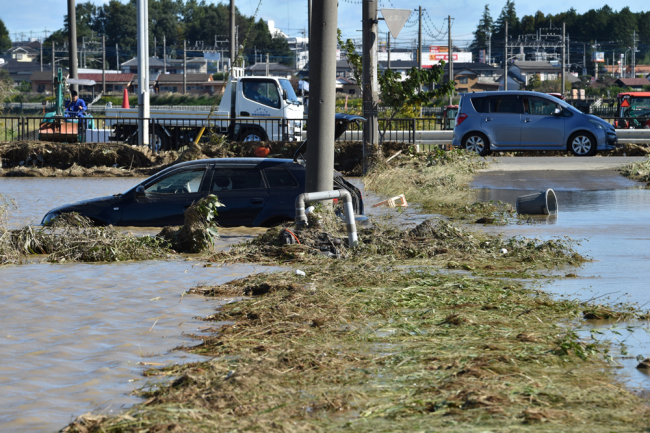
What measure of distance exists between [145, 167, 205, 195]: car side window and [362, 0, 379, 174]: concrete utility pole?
7029mm

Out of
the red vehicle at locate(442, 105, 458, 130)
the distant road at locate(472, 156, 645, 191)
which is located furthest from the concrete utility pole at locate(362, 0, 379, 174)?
the red vehicle at locate(442, 105, 458, 130)

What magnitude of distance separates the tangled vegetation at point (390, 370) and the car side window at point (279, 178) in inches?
175

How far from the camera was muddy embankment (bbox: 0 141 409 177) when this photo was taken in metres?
22.3

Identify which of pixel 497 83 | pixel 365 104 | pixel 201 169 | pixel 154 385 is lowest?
pixel 154 385

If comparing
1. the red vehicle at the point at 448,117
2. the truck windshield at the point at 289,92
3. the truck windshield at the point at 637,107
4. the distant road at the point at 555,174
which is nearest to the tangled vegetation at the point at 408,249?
the distant road at the point at 555,174

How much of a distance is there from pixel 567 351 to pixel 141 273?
489 centimetres

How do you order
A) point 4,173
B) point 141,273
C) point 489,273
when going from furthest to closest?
1. point 4,173
2. point 141,273
3. point 489,273

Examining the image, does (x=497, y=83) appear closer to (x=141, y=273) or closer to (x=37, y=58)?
(x=37, y=58)

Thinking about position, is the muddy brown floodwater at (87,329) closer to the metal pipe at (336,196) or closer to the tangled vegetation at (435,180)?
the metal pipe at (336,196)

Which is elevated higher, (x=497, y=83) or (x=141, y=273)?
(x=497, y=83)

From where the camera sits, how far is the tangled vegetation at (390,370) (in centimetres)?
379

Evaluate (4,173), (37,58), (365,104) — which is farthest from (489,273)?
(37,58)

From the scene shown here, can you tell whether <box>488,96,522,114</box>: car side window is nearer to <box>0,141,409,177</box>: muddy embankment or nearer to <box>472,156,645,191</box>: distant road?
<box>472,156,645,191</box>: distant road

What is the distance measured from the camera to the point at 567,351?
4.89 metres
